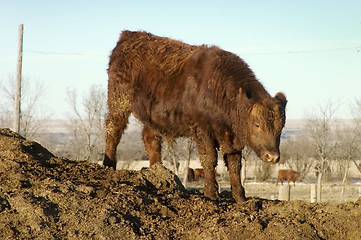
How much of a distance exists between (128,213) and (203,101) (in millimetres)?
2669

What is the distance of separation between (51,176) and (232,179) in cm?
292

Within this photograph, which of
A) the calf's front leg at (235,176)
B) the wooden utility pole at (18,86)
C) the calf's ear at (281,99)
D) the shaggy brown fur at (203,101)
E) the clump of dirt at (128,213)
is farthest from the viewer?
the wooden utility pole at (18,86)

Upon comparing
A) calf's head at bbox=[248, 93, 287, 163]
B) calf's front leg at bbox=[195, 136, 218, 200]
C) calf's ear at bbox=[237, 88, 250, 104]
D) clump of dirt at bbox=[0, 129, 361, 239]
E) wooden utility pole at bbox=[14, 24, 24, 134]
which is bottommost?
clump of dirt at bbox=[0, 129, 361, 239]

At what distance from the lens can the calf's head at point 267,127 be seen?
7492mm

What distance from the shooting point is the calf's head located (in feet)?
24.6

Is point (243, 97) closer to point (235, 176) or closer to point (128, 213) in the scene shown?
point (235, 176)

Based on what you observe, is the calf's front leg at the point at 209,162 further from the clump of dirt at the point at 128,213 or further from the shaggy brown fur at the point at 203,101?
the clump of dirt at the point at 128,213

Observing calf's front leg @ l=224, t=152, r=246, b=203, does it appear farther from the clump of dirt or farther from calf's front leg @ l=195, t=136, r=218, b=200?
the clump of dirt

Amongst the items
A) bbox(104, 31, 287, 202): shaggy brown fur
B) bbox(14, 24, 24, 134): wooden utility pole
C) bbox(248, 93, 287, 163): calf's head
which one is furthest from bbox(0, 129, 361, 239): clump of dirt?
bbox(14, 24, 24, 134): wooden utility pole

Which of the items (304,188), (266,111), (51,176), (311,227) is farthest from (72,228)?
(304,188)

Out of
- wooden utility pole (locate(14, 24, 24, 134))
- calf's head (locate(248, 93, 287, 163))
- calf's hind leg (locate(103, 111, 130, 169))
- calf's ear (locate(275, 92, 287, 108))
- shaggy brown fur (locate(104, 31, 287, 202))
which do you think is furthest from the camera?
wooden utility pole (locate(14, 24, 24, 134))

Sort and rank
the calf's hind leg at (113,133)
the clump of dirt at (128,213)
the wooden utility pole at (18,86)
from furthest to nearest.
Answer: the wooden utility pole at (18,86) < the calf's hind leg at (113,133) < the clump of dirt at (128,213)

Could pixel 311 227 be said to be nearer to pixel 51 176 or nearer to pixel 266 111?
pixel 266 111

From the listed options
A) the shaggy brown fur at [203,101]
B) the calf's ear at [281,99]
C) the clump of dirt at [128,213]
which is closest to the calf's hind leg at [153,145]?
the shaggy brown fur at [203,101]
